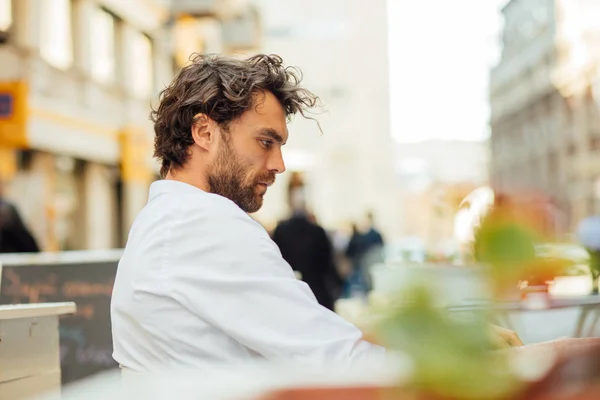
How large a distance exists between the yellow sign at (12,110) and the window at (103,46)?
4194 mm

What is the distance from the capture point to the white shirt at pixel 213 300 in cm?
172

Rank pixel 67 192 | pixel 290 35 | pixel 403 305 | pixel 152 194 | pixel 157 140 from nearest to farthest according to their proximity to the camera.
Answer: pixel 403 305, pixel 152 194, pixel 157 140, pixel 67 192, pixel 290 35

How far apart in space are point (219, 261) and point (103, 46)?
55.0 feet

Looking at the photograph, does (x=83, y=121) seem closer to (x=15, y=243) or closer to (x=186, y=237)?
(x=15, y=243)

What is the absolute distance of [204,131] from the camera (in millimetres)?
2240

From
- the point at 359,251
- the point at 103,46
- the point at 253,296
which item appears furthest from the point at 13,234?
the point at 103,46

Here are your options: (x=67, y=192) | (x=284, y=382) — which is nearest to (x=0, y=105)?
(x=67, y=192)

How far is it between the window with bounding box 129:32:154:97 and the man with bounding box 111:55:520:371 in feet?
57.6

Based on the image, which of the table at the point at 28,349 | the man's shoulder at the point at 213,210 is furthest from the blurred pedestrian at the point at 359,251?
the man's shoulder at the point at 213,210

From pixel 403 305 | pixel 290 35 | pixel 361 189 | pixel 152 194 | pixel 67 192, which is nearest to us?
pixel 403 305

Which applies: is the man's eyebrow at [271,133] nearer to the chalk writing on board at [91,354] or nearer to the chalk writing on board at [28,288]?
the chalk writing on board at [28,288]

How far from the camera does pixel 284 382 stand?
918 millimetres

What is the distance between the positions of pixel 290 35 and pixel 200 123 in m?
42.6

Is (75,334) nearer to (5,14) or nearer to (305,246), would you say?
(305,246)
